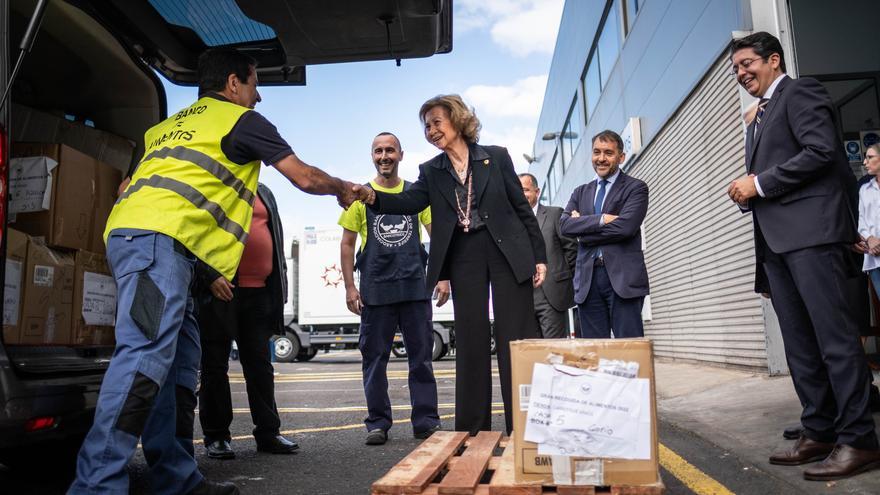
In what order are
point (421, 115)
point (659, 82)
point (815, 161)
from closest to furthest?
point (815, 161)
point (421, 115)
point (659, 82)

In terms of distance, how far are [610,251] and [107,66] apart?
3.32m

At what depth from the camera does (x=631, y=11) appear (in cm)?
1246

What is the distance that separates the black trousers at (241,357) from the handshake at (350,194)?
120 cm

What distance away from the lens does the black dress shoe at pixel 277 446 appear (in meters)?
4.29

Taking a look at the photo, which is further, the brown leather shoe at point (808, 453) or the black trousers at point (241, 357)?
the black trousers at point (241, 357)

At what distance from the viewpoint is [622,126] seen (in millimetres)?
13297

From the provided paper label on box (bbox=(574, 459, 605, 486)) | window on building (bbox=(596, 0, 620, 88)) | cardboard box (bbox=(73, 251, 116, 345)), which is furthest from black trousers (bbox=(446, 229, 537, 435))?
window on building (bbox=(596, 0, 620, 88))

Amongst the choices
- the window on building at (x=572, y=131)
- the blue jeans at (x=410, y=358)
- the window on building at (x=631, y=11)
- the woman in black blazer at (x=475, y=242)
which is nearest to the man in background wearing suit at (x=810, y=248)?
the woman in black blazer at (x=475, y=242)

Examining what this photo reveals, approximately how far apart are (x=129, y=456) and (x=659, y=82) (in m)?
9.57

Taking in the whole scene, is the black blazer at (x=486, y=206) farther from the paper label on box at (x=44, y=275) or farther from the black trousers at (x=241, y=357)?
the paper label on box at (x=44, y=275)

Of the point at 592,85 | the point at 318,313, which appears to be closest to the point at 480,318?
the point at 318,313

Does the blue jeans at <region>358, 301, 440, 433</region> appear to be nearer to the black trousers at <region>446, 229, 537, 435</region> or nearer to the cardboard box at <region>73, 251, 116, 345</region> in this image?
the black trousers at <region>446, 229, 537, 435</region>

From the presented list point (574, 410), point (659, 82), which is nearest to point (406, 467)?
point (574, 410)

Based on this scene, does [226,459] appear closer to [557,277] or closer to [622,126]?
[557,277]
